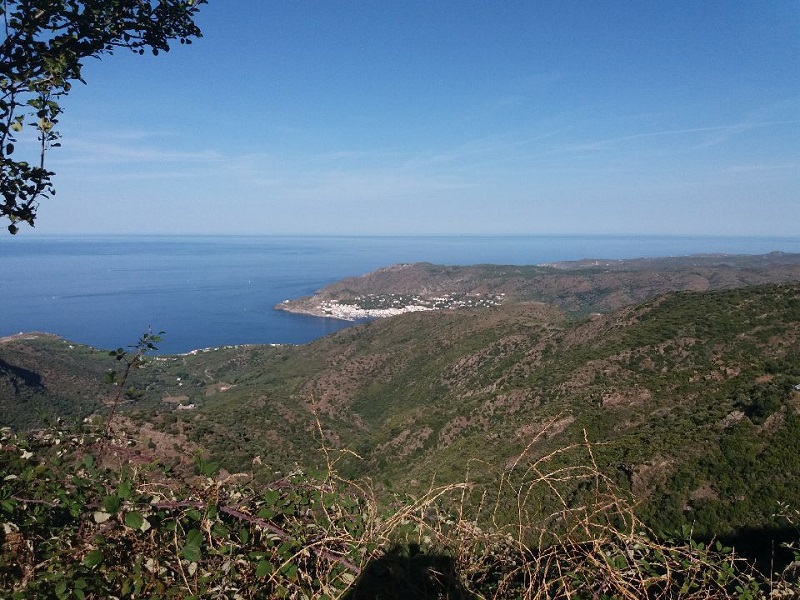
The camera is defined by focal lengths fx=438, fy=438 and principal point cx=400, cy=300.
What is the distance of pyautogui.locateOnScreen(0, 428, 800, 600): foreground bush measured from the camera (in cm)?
227

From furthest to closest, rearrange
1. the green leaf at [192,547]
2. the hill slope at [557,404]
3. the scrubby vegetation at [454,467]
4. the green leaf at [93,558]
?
the hill slope at [557,404] → the scrubby vegetation at [454,467] → the green leaf at [192,547] → the green leaf at [93,558]

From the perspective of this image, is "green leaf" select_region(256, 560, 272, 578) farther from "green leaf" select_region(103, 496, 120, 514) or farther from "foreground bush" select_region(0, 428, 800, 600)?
"green leaf" select_region(103, 496, 120, 514)

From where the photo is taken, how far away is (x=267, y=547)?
2.61m

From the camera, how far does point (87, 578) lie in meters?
2.13

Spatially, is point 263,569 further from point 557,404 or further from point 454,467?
point 557,404

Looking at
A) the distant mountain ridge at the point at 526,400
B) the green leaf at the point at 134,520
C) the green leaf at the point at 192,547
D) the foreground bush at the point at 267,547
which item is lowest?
the distant mountain ridge at the point at 526,400

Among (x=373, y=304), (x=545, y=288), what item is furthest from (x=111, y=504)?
(x=373, y=304)

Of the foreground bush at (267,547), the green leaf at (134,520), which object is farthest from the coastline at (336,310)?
the green leaf at (134,520)

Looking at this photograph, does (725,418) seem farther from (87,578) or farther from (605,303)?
(605,303)

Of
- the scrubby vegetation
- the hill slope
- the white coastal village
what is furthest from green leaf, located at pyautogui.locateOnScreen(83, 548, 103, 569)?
the white coastal village

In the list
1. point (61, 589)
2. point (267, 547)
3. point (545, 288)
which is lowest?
point (545, 288)

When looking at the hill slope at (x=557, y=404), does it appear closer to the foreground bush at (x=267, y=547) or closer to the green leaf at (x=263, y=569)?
the foreground bush at (x=267, y=547)

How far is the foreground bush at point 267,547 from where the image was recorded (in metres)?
2.27

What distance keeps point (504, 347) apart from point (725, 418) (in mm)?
32985
